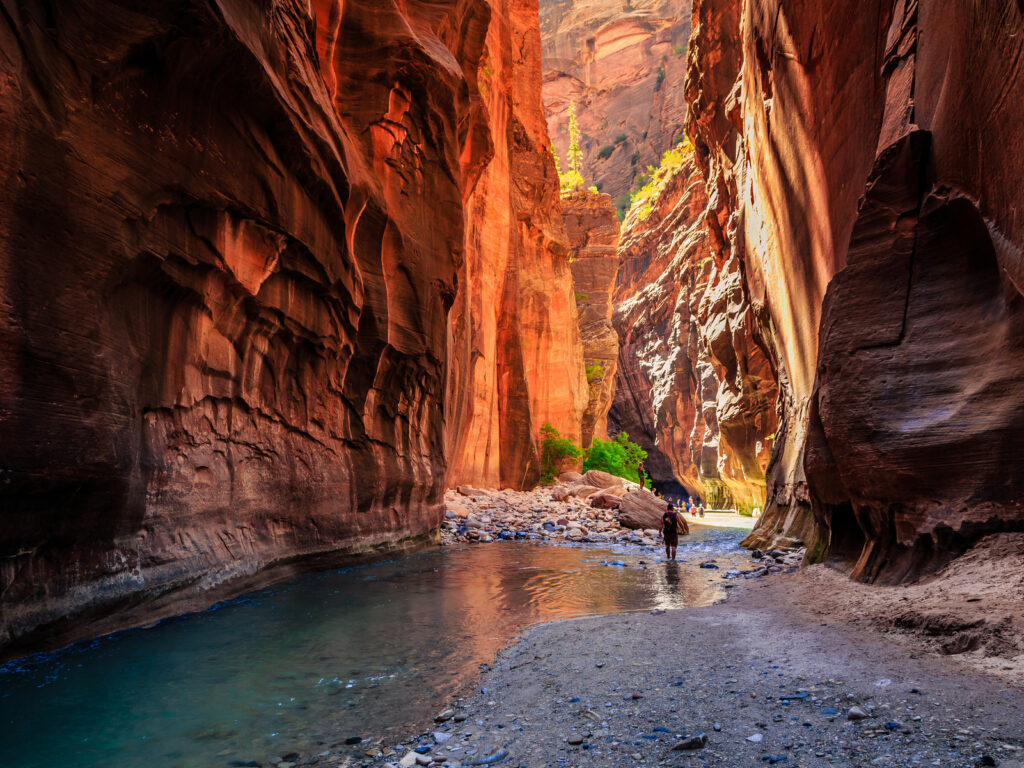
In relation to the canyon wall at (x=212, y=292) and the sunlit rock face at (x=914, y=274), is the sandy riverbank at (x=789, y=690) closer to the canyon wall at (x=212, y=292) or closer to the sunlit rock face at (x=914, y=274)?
the sunlit rock face at (x=914, y=274)

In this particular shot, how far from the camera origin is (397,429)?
575 inches

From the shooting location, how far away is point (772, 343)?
18453 millimetres

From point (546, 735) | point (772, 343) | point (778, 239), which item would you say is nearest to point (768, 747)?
point (546, 735)

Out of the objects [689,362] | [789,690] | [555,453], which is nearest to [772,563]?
[789,690]

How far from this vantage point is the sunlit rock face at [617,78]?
7975 cm

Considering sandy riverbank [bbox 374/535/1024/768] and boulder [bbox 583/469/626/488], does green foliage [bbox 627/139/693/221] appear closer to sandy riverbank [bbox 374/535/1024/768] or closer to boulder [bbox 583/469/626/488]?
boulder [bbox 583/469/626/488]

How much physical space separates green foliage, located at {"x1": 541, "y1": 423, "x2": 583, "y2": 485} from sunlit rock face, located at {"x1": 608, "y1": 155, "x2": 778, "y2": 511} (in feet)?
30.2

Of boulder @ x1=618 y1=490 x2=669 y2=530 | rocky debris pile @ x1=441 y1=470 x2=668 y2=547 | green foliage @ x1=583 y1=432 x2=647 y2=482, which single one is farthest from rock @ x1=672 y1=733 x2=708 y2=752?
green foliage @ x1=583 y1=432 x2=647 y2=482

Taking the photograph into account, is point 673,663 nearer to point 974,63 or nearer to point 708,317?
point 974,63

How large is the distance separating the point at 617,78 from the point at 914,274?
93.1 m

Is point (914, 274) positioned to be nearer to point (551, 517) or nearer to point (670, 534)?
point (670, 534)

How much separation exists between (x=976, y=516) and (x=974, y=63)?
409 cm

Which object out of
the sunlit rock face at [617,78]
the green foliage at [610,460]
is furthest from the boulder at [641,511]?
the sunlit rock face at [617,78]

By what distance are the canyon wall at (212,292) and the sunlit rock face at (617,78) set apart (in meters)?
70.6
